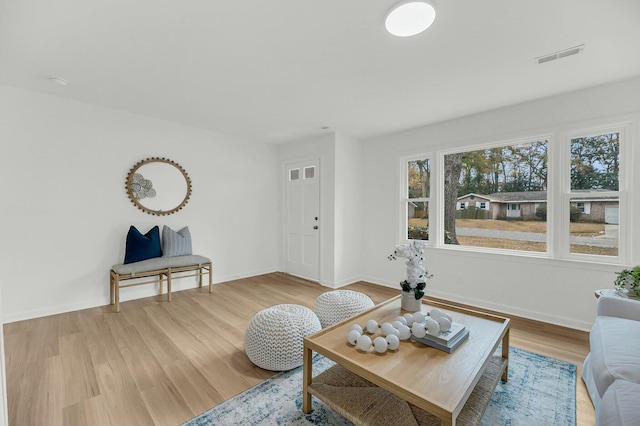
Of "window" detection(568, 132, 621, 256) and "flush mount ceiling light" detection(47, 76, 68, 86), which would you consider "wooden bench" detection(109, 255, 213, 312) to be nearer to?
"flush mount ceiling light" detection(47, 76, 68, 86)

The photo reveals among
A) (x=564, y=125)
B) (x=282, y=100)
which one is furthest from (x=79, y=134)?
(x=564, y=125)

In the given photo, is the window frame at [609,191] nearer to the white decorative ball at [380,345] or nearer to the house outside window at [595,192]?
the house outside window at [595,192]

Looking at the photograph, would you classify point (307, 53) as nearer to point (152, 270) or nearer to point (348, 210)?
point (348, 210)

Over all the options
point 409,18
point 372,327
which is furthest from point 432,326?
point 409,18

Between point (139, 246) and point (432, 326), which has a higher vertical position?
point (139, 246)

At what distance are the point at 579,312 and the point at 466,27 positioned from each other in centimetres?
286

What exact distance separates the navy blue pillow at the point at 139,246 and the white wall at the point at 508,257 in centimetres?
309

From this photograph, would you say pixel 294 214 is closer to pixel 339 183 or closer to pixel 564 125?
pixel 339 183

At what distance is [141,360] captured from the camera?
7.11ft

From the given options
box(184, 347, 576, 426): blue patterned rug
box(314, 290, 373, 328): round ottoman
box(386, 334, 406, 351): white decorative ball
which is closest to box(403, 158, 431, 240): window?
box(314, 290, 373, 328): round ottoman

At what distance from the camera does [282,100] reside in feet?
9.93

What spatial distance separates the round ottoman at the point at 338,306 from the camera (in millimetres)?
2490

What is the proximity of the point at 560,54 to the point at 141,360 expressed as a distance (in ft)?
13.0

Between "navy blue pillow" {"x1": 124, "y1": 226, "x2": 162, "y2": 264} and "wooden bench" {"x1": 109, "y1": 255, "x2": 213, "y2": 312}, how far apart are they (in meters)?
0.07
